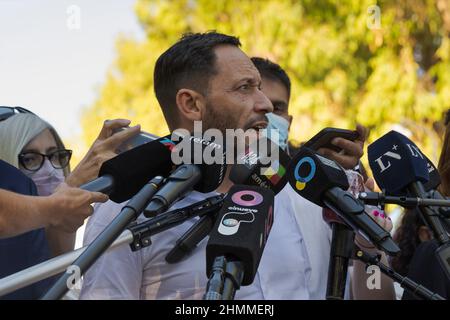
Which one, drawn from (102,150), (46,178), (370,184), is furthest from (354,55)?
(102,150)

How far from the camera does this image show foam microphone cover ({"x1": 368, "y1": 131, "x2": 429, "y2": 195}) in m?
2.17

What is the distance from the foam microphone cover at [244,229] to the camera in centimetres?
185

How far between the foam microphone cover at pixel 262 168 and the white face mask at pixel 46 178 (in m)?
1.16

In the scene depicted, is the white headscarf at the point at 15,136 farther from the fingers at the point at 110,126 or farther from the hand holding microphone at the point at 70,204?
the hand holding microphone at the point at 70,204

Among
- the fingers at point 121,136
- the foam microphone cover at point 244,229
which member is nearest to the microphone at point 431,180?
the foam microphone cover at point 244,229

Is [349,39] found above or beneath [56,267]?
above

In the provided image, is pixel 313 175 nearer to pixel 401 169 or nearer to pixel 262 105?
pixel 401 169

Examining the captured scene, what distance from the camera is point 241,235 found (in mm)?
1877

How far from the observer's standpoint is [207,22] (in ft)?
32.9

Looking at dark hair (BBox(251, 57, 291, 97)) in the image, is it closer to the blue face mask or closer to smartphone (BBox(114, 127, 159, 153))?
the blue face mask

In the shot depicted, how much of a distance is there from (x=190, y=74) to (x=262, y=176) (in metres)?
0.93
